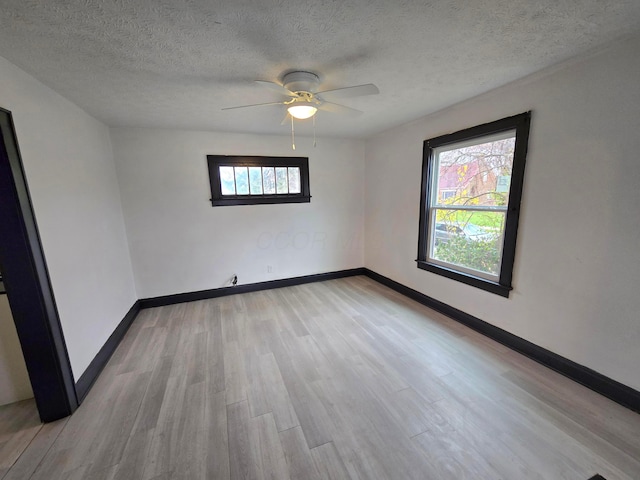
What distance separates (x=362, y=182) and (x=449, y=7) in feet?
→ 9.99

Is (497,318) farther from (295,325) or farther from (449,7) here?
(449,7)

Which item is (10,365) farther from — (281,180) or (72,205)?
(281,180)

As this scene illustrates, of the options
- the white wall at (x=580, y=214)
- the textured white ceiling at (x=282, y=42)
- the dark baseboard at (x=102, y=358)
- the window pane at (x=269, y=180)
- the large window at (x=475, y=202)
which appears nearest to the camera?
the textured white ceiling at (x=282, y=42)

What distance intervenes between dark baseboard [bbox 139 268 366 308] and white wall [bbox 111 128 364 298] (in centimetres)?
7

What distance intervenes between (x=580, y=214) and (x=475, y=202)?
84cm

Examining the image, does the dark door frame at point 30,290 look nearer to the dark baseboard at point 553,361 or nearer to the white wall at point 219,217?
the white wall at point 219,217

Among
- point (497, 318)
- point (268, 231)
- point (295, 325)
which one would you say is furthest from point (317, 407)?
point (268, 231)

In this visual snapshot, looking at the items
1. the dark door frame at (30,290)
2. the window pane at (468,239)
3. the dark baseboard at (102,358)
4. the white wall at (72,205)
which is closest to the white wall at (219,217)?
the white wall at (72,205)

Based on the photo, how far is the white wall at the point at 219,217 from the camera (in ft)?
10.3

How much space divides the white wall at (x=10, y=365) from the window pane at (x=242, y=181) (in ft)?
7.88

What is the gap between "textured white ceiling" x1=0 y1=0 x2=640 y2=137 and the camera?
1185 mm

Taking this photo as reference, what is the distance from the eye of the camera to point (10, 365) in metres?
1.75

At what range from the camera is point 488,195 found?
2.43 metres

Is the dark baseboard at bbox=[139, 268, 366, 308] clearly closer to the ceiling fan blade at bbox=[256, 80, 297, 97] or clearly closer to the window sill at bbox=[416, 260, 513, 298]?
the window sill at bbox=[416, 260, 513, 298]
